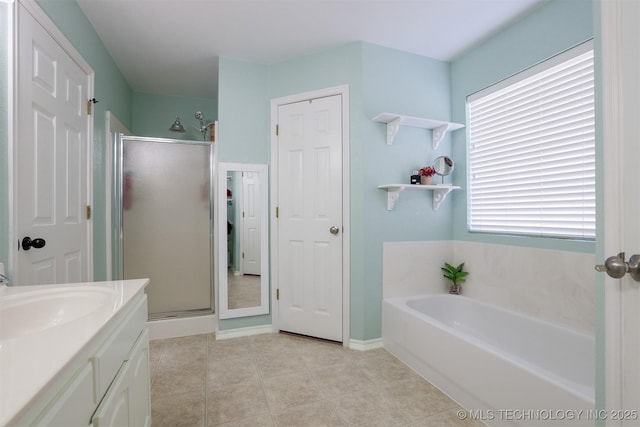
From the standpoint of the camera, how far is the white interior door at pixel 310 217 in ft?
8.06

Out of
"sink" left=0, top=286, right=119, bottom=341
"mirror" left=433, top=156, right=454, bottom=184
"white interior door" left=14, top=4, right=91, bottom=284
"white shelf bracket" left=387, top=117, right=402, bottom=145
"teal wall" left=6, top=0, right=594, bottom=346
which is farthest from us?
"mirror" left=433, top=156, right=454, bottom=184

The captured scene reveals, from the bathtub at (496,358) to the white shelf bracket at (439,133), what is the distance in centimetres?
132

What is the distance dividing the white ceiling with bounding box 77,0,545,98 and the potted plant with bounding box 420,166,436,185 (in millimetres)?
1014

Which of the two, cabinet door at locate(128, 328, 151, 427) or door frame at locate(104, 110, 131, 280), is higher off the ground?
door frame at locate(104, 110, 131, 280)

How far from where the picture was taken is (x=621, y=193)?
757mm

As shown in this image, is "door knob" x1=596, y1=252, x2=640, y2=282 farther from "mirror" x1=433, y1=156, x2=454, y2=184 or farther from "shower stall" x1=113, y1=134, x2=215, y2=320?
"shower stall" x1=113, y1=134, x2=215, y2=320

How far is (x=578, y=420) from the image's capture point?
1.13 m

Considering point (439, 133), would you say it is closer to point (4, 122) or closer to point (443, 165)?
point (443, 165)

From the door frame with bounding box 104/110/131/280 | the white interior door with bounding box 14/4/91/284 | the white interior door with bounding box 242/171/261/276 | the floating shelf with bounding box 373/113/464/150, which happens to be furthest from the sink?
the floating shelf with bounding box 373/113/464/150

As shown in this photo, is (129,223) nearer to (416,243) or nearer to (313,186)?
(313,186)

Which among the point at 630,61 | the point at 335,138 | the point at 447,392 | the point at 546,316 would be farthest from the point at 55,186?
the point at 546,316

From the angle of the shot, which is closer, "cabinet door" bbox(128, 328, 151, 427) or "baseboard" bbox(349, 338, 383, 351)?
"cabinet door" bbox(128, 328, 151, 427)

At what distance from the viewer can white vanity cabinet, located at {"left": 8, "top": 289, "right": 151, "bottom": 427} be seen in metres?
0.52

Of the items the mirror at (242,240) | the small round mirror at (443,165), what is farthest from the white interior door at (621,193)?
the mirror at (242,240)
